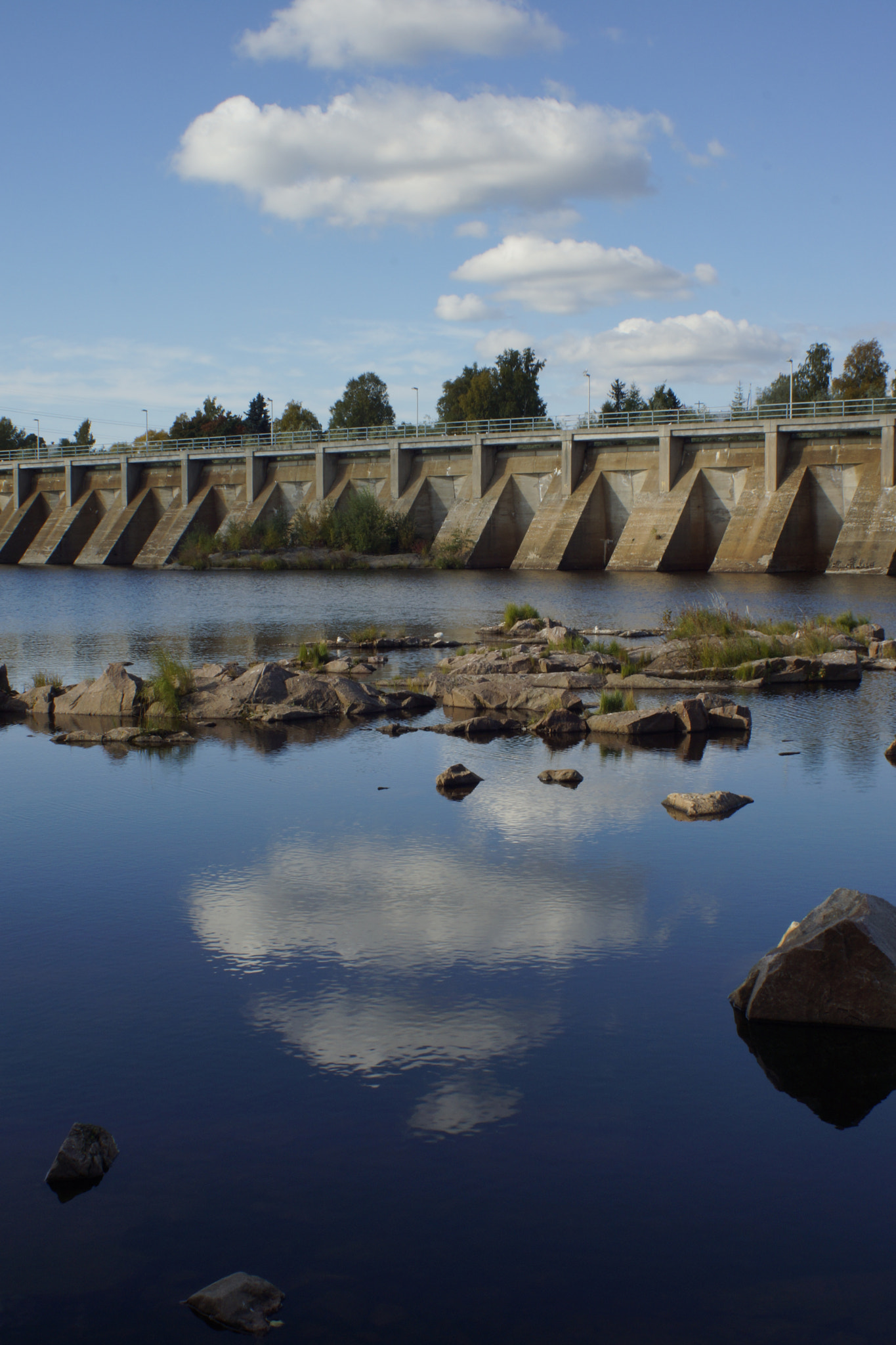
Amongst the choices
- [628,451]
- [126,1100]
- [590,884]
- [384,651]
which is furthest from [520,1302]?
[628,451]

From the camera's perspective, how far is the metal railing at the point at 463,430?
60.4 m

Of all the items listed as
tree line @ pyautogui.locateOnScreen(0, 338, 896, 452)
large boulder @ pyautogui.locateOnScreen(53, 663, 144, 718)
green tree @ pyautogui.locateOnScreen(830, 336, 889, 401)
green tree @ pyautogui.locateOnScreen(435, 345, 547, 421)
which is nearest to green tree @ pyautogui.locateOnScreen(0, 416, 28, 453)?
tree line @ pyautogui.locateOnScreen(0, 338, 896, 452)

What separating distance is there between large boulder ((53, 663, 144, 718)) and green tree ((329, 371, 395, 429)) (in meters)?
109

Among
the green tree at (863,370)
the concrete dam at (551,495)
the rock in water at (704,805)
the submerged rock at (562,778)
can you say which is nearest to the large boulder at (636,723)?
the submerged rock at (562,778)

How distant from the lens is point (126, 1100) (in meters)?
5.54

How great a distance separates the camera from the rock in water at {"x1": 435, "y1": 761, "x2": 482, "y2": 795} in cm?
1211

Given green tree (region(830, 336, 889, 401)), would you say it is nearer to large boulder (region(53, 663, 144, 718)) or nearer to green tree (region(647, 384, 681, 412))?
green tree (region(647, 384, 681, 412))

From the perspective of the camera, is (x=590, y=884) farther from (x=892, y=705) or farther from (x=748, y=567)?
(x=748, y=567)

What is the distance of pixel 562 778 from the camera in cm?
1254

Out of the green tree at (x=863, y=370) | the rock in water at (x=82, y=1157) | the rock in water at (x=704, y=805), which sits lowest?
the rock in water at (x=82, y=1157)

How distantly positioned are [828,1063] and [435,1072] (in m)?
2.07

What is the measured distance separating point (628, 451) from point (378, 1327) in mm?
63993

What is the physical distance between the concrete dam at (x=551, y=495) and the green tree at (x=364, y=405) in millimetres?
31418

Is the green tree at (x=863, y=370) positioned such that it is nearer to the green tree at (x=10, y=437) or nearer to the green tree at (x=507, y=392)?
the green tree at (x=507, y=392)
